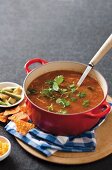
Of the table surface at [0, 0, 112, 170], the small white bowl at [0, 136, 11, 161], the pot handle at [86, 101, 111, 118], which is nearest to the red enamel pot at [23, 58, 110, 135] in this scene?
the pot handle at [86, 101, 111, 118]

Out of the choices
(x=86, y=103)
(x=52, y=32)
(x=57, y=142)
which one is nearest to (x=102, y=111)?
(x=86, y=103)

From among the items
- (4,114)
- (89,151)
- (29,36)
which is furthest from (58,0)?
(89,151)

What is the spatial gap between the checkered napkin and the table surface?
301 millimetres

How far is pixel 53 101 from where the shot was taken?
119 cm

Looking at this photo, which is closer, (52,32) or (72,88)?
(72,88)

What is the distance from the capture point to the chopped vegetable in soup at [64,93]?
1.16 metres

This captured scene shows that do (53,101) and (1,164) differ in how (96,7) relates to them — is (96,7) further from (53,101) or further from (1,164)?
(1,164)

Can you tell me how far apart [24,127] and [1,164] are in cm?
13

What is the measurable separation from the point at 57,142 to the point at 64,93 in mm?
165

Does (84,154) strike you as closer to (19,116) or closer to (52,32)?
(19,116)

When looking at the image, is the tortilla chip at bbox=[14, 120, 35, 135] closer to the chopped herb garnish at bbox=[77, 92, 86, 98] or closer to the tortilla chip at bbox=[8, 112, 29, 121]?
the tortilla chip at bbox=[8, 112, 29, 121]

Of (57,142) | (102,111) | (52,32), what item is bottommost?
(52,32)

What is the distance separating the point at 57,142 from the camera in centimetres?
113

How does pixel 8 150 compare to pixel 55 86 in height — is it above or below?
below
